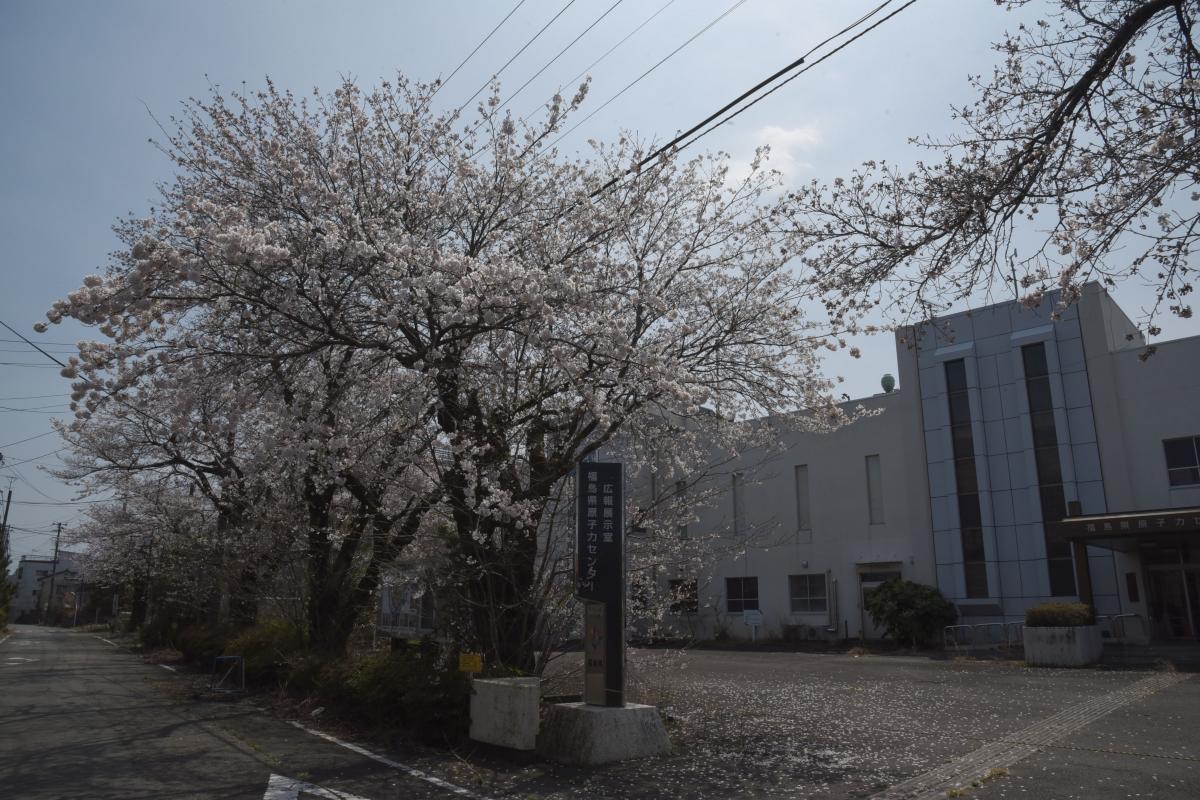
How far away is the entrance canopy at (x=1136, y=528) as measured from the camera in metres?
18.2

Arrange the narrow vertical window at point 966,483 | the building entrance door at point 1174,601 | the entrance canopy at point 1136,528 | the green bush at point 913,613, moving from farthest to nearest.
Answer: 1. the narrow vertical window at point 966,483
2. the green bush at point 913,613
3. the building entrance door at point 1174,601
4. the entrance canopy at point 1136,528

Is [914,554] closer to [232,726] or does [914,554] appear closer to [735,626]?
[735,626]

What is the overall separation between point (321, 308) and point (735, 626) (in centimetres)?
2512

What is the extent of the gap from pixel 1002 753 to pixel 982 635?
18.6 meters

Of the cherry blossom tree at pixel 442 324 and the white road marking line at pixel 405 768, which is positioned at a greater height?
the cherry blossom tree at pixel 442 324

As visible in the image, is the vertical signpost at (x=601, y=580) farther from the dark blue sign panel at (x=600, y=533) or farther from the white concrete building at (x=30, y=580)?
the white concrete building at (x=30, y=580)

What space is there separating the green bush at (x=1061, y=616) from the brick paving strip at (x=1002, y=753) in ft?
20.0

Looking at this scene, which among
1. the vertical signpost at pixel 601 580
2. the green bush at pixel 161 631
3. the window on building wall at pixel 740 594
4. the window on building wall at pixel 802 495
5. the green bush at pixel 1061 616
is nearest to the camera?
the vertical signpost at pixel 601 580

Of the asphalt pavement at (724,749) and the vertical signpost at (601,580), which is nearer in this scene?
the asphalt pavement at (724,749)

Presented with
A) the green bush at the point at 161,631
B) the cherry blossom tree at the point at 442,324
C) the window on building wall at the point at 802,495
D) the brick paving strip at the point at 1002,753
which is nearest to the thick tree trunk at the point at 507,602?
the cherry blossom tree at the point at 442,324

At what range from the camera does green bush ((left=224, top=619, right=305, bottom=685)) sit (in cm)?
1438

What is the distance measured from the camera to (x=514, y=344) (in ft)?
33.8

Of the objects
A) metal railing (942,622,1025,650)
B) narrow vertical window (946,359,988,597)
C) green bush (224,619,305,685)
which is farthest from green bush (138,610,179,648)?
narrow vertical window (946,359,988,597)

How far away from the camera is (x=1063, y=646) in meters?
17.0
